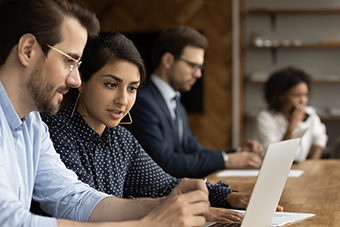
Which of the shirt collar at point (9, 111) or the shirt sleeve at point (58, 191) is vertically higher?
the shirt collar at point (9, 111)

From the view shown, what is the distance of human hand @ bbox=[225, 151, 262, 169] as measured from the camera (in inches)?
97.6

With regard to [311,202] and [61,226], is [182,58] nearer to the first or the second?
[311,202]

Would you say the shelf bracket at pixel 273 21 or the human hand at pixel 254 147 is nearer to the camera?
the human hand at pixel 254 147

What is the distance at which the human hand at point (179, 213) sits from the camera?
93 centimetres

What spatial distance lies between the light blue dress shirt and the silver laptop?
419mm

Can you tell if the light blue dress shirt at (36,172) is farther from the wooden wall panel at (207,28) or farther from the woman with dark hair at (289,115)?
the wooden wall panel at (207,28)

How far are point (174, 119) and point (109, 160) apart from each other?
4.56 feet

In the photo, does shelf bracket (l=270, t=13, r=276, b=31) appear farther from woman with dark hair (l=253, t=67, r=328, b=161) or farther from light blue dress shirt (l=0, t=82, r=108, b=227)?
light blue dress shirt (l=0, t=82, r=108, b=227)

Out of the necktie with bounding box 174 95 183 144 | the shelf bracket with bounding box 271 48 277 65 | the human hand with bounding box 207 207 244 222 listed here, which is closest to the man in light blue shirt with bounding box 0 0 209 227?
the human hand with bounding box 207 207 244 222

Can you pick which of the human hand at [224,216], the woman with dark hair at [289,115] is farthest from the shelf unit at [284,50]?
the human hand at [224,216]

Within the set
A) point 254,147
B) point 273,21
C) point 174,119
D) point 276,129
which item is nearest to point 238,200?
point 254,147

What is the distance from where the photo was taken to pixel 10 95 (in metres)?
1.07

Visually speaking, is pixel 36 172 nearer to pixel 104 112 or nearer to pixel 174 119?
pixel 104 112

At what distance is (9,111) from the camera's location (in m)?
1.06
